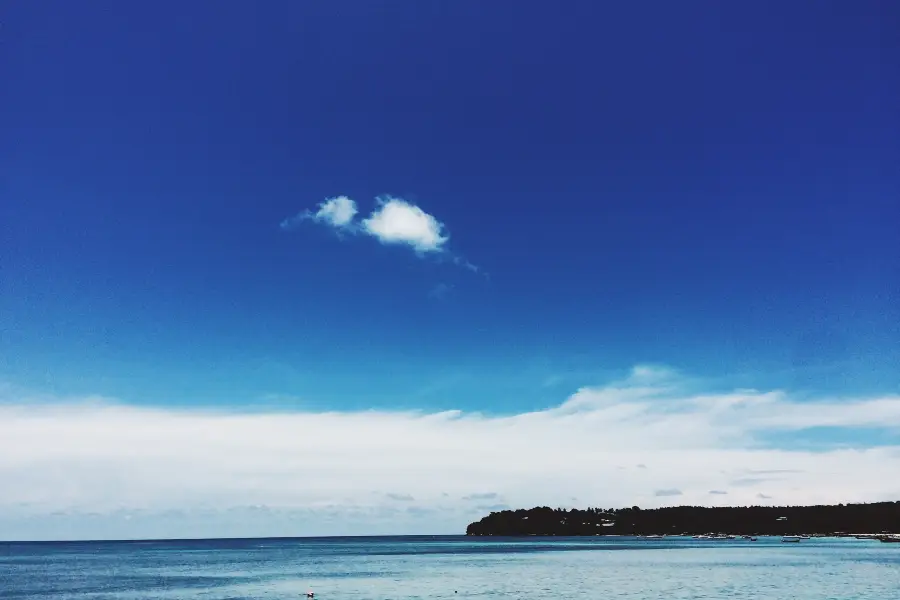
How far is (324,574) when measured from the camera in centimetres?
10794

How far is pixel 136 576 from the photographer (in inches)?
4284

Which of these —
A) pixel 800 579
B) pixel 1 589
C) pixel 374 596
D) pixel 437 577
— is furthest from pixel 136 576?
pixel 800 579

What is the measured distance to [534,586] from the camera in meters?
76.2

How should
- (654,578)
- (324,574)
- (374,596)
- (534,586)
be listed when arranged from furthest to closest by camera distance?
(324,574) < (654,578) < (534,586) < (374,596)

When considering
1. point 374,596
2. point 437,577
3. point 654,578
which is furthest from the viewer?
point 437,577

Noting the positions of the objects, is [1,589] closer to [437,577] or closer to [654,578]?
[437,577]

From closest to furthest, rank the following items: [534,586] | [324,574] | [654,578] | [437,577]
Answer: [534,586] → [654,578] → [437,577] → [324,574]

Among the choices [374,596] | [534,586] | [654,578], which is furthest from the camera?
[654,578]

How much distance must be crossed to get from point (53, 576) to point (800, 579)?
11300 centimetres

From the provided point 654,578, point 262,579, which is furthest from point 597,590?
point 262,579

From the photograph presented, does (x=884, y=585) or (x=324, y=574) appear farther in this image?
(x=324, y=574)

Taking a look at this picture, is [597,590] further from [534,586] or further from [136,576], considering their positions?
[136,576]

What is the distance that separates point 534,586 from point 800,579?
32.9 m

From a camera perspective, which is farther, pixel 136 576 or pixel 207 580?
pixel 136 576
